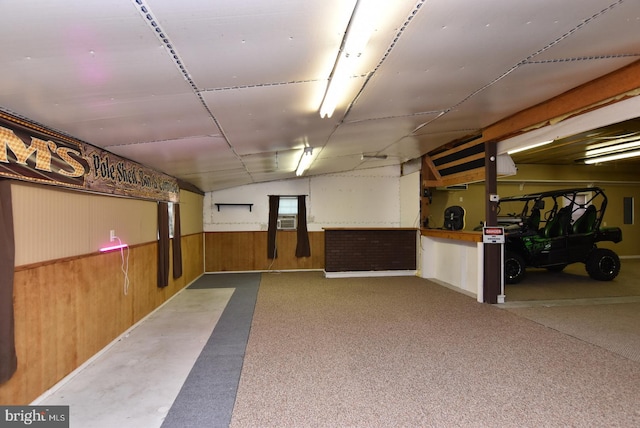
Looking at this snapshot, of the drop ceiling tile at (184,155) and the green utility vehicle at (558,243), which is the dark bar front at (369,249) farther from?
the drop ceiling tile at (184,155)

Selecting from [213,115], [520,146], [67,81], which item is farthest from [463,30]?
[520,146]

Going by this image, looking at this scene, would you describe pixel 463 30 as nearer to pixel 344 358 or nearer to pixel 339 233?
pixel 344 358

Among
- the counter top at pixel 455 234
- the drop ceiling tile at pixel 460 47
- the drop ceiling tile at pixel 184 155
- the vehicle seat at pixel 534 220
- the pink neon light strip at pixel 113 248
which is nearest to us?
the drop ceiling tile at pixel 460 47

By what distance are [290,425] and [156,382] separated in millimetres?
1375

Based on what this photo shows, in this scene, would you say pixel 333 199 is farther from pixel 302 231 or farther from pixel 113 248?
pixel 113 248

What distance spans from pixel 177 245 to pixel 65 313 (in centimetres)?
324

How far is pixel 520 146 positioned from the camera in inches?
195

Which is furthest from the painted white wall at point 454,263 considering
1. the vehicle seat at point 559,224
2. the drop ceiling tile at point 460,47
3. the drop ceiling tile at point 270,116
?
the drop ceiling tile at point 270,116

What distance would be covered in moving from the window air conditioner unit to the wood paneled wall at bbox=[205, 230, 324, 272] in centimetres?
14

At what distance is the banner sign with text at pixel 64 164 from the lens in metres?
2.27

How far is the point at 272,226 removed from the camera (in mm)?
8977

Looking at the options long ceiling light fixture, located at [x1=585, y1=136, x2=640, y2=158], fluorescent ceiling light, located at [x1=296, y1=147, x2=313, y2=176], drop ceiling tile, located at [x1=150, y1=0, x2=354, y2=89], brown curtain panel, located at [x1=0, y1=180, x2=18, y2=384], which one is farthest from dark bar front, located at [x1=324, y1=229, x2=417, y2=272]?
brown curtain panel, located at [x1=0, y1=180, x2=18, y2=384]

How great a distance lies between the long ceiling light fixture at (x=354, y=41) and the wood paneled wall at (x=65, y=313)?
2676mm

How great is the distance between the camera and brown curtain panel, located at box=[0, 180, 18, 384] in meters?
2.17
